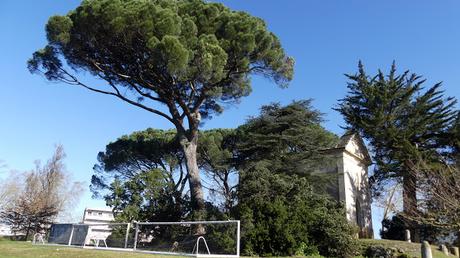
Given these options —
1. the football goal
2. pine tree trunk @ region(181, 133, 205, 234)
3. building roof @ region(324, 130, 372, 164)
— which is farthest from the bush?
building roof @ region(324, 130, 372, 164)

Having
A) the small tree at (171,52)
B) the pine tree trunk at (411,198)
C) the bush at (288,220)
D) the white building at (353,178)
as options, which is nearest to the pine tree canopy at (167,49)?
the small tree at (171,52)

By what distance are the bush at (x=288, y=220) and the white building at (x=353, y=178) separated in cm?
726

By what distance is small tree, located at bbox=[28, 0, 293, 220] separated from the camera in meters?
16.7

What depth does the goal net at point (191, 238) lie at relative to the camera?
1172 cm

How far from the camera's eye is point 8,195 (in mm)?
31922

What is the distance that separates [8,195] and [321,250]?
28.0 metres

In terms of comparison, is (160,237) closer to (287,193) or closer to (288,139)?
(287,193)

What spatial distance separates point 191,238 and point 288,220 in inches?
138

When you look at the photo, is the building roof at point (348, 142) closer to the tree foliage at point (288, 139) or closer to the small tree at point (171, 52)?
the tree foliage at point (288, 139)

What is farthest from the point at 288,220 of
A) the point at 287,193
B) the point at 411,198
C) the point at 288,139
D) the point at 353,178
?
the point at 353,178

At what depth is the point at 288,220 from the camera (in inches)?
543

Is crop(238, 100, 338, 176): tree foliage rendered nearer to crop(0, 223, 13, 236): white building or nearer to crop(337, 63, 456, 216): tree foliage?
crop(337, 63, 456, 216): tree foliage

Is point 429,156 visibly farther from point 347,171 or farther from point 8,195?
point 8,195

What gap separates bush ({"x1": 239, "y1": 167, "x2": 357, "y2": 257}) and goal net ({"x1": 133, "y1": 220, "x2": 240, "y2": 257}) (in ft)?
4.48
